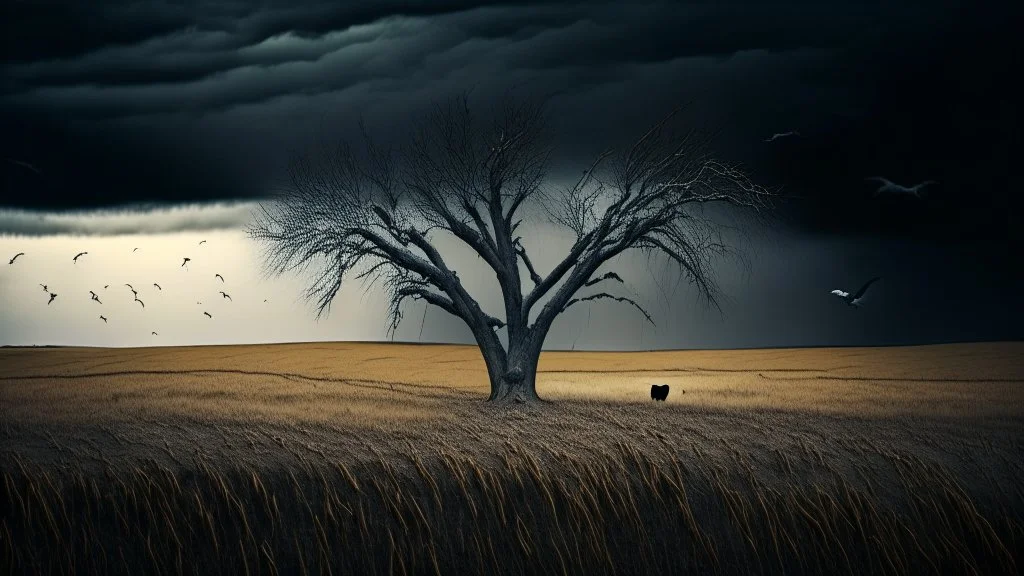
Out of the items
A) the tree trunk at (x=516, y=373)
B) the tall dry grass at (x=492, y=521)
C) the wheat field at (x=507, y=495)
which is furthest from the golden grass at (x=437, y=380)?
the tall dry grass at (x=492, y=521)

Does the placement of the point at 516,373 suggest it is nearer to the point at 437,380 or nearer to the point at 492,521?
the point at 437,380

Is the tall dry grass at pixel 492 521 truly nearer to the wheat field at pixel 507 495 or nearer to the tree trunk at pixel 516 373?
the wheat field at pixel 507 495

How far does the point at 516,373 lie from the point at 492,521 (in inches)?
499

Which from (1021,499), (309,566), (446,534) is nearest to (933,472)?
(1021,499)

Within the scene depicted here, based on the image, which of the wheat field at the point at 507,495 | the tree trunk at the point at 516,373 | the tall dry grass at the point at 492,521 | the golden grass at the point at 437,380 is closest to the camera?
the tall dry grass at the point at 492,521

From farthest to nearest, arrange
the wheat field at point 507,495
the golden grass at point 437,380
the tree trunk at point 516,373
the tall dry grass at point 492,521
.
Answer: the tree trunk at point 516,373 < the golden grass at point 437,380 < the wheat field at point 507,495 < the tall dry grass at point 492,521

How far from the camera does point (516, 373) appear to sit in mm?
24469

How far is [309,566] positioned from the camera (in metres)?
11.0

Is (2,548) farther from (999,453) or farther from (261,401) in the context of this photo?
(999,453)

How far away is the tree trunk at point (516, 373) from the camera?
24.5 meters

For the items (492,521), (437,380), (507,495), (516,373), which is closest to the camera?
(492,521)

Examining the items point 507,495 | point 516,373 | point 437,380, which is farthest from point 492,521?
point 437,380

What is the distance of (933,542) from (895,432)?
5480 mm

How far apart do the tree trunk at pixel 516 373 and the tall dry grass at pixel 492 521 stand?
11247 millimetres
